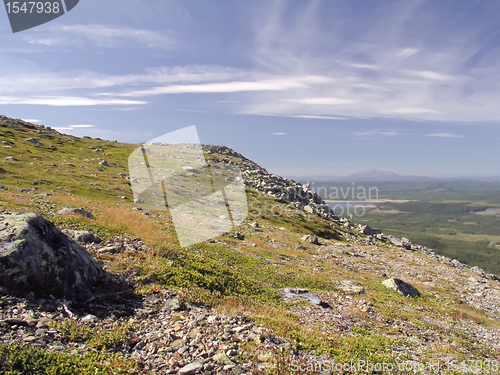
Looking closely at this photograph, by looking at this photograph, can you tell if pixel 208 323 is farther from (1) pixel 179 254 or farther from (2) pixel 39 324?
(1) pixel 179 254

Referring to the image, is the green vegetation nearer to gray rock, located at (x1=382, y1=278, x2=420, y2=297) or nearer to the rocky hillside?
the rocky hillside

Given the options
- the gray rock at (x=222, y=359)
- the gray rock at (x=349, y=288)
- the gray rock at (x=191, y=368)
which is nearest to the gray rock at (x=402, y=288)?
the gray rock at (x=349, y=288)

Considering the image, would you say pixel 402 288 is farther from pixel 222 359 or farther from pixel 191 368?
pixel 191 368

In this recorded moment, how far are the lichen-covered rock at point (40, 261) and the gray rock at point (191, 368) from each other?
16.7 feet

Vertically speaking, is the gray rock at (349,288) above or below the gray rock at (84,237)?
below

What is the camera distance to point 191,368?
24.3 ft

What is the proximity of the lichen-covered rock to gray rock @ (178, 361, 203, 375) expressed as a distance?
5.08 metres

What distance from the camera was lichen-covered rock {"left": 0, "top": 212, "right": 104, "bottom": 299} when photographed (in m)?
8.48

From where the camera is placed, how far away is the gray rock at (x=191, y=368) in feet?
23.8

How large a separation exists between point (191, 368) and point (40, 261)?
20.4ft

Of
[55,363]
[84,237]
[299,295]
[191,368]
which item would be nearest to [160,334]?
[191,368]

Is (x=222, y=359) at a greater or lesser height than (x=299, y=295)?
greater

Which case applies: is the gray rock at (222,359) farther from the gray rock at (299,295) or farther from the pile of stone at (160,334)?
the gray rock at (299,295)

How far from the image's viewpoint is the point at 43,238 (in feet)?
31.9
